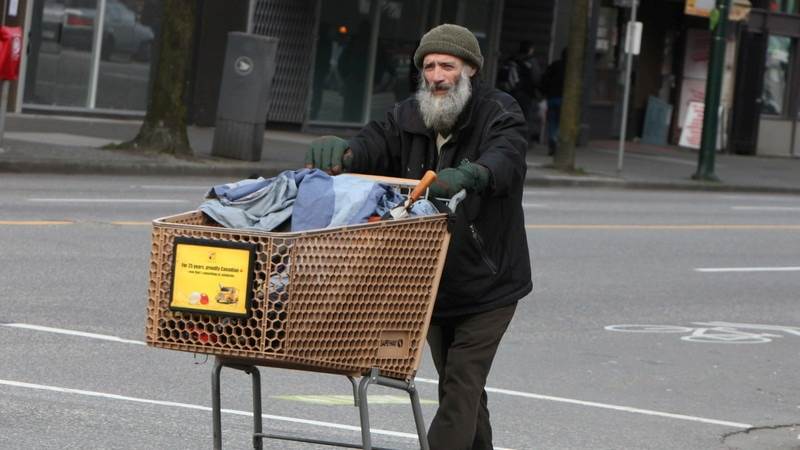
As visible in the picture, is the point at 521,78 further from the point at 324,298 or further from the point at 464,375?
the point at 324,298

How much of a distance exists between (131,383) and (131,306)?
2412 mm

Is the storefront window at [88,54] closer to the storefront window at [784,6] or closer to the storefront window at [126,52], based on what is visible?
the storefront window at [126,52]

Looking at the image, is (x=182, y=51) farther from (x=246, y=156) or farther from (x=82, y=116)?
(x=82, y=116)

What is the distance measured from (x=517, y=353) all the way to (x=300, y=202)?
17.2ft

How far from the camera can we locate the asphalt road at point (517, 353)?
740 centimetres

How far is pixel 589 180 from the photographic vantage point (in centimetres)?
2531

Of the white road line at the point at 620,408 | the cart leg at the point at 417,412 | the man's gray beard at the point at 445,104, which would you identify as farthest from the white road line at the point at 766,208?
the cart leg at the point at 417,412

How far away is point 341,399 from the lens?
8.16 meters

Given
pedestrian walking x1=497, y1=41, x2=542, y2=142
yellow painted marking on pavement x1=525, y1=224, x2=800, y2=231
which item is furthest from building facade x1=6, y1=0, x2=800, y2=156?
yellow painted marking on pavement x1=525, y1=224, x2=800, y2=231

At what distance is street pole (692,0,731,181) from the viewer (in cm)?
2744

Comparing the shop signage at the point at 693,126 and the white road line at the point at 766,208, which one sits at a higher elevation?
the shop signage at the point at 693,126

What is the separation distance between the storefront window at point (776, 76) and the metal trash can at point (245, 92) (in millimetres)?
18658

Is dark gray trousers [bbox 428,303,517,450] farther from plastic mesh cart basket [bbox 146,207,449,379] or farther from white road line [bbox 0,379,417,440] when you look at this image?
white road line [bbox 0,379,417,440]

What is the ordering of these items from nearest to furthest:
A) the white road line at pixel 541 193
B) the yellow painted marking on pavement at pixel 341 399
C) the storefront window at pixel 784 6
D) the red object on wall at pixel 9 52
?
the yellow painted marking on pavement at pixel 341 399, the red object on wall at pixel 9 52, the white road line at pixel 541 193, the storefront window at pixel 784 6
